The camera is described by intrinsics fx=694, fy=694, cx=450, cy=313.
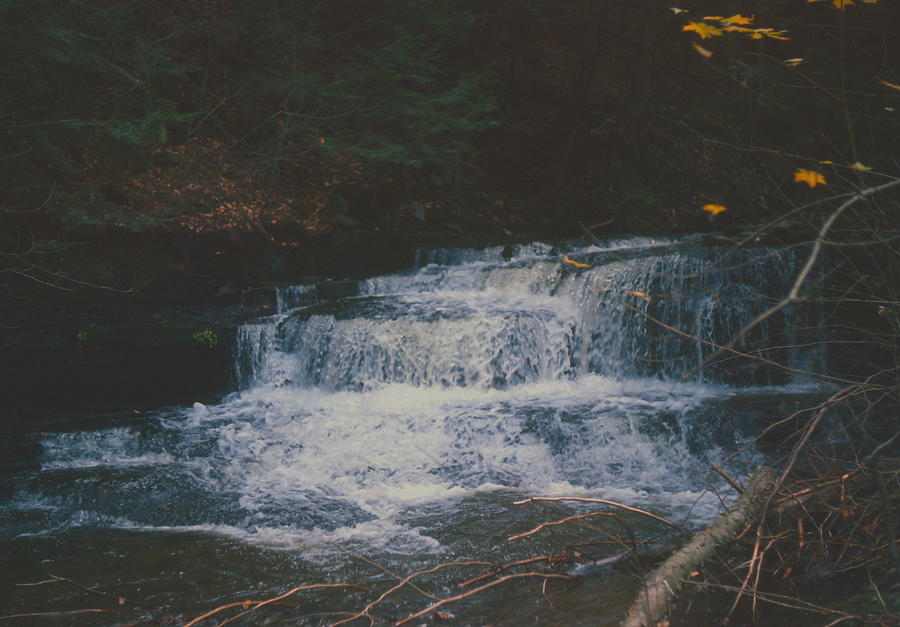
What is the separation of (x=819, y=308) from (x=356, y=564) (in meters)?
7.24

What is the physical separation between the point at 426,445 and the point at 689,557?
3753 millimetres

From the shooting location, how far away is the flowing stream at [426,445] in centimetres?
444

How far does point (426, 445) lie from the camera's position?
682 centimetres

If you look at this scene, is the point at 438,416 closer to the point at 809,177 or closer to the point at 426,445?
the point at 426,445

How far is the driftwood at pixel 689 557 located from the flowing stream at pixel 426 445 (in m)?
0.20

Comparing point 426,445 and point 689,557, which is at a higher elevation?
point 689,557

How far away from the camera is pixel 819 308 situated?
9078 millimetres

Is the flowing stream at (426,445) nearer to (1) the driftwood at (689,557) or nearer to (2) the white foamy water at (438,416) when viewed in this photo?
(2) the white foamy water at (438,416)

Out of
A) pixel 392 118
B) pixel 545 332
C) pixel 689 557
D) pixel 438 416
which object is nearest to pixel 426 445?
pixel 438 416

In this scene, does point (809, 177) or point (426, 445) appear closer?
point (809, 177)

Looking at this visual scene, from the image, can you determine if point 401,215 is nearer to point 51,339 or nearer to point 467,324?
point 467,324

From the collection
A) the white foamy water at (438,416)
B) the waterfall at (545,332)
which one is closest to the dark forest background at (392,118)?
the waterfall at (545,332)

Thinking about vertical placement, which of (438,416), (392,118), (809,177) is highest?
(392,118)

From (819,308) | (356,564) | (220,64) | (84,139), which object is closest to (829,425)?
(819,308)
